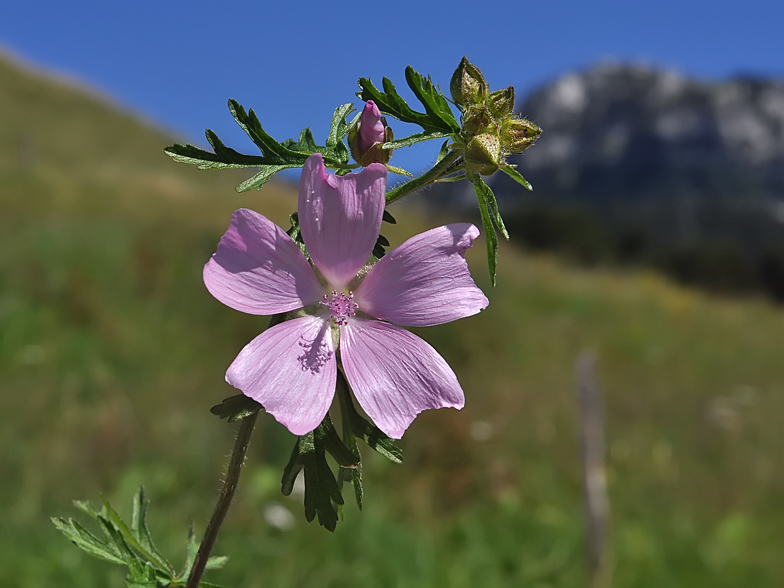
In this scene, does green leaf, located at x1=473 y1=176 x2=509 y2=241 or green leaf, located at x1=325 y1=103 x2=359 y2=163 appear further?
green leaf, located at x1=325 y1=103 x2=359 y2=163

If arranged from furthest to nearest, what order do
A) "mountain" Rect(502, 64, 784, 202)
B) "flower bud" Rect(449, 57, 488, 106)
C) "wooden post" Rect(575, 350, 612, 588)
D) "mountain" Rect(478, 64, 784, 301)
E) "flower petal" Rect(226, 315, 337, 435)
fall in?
"mountain" Rect(502, 64, 784, 202) < "mountain" Rect(478, 64, 784, 301) < "wooden post" Rect(575, 350, 612, 588) < "flower bud" Rect(449, 57, 488, 106) < "flower petal" Rect(226, 315, 337, 435)

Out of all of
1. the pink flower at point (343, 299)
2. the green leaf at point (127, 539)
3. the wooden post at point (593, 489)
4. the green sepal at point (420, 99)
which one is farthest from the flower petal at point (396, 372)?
the wooden post at point (593, 489)

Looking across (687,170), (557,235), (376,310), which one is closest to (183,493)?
(376,310)

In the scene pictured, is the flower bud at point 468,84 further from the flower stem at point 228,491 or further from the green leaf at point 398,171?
the flower stem at point 228,491

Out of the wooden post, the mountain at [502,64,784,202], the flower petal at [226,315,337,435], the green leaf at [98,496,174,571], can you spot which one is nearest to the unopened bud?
the flower petal at [226,315,337,435]

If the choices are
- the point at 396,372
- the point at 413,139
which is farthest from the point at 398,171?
the point at 396,372

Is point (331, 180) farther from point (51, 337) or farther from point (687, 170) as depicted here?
point (687, 170)

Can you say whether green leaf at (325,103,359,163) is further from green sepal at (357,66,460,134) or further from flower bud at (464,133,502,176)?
flower bud at (464,133,502,176)
